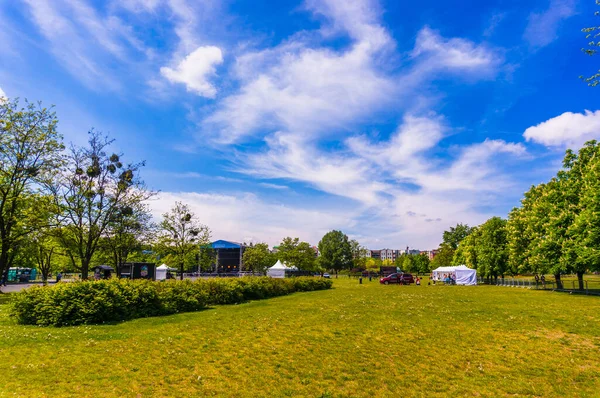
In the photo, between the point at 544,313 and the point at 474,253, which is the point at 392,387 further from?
the point at 474,253

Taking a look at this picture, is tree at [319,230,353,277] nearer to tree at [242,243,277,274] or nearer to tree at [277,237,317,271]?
tree at [277,237,317,271]

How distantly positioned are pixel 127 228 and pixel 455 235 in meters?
119

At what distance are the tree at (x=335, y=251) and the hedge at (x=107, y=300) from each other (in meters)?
88.1

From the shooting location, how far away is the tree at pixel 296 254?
299 ft

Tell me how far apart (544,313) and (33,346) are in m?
26.4

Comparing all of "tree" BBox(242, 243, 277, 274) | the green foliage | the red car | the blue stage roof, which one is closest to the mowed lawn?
the red car

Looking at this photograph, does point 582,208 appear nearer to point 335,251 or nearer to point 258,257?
point 258,257

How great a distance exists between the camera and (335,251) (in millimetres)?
111875

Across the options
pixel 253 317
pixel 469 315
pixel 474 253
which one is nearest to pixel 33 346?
pixel 253 317

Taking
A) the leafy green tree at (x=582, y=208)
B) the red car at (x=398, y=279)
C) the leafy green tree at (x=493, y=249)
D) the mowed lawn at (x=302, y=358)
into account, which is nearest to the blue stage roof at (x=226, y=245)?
the red car at (x=398, y=279)

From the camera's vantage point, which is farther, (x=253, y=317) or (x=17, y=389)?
(x=253, y=317)

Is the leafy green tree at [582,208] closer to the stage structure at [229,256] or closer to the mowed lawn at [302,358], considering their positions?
the mowed lawn at [302,358]

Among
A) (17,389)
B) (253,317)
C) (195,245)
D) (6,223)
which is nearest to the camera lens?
(17,389)

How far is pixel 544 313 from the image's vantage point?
2075 centimetres
